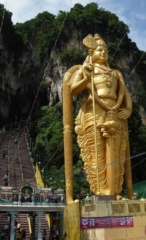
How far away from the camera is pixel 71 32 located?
95.7ft

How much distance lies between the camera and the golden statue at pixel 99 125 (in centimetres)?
800

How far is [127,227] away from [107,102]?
307 centimetres

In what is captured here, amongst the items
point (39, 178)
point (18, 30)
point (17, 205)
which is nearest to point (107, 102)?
point (17, 205)

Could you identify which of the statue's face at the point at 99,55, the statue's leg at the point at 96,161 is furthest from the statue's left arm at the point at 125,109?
the statue's face at the point at 99,55

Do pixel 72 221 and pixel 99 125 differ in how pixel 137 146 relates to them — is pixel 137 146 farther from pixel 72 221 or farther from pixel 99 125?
pixel 72 221

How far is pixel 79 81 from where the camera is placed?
327 inches

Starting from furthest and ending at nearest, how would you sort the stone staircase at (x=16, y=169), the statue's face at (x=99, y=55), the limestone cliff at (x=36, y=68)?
the limestone cliff at (x=36, y=68)
the stone staircase at (x=16, y=169)
the statue's face at (x=99, y=55)

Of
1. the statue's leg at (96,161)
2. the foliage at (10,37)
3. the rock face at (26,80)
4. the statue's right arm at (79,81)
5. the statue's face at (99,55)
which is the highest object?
the foliage at (10,37)

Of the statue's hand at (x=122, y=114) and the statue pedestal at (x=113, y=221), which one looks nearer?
the statue pedestal at (x=113, y=221)

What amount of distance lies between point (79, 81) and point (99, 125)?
121cm

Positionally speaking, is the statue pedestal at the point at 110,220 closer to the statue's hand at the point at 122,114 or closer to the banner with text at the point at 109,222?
the banner with text at the point at 109,222

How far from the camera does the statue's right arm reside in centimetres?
824

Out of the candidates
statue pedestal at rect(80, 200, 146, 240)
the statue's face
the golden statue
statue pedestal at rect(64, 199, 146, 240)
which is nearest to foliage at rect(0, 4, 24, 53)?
the statue's face

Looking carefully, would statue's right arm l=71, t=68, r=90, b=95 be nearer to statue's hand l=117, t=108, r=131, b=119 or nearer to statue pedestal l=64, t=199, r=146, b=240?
statue's hand l=117, t=108, r=131, b=119
